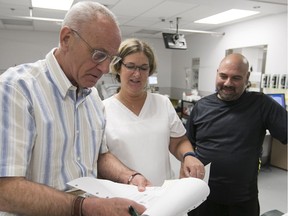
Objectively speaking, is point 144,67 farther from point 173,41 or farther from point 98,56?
point 173,41

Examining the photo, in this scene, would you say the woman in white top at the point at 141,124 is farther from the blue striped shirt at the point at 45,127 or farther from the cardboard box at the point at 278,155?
the cardboard box at the point at 278,155

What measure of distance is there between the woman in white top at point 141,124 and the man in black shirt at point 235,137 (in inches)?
14.7

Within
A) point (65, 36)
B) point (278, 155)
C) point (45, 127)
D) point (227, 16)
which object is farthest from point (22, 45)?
point (45, 127)

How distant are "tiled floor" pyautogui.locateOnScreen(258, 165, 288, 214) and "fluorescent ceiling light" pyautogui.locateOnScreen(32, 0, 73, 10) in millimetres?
4056

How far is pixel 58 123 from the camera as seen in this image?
0.85 m

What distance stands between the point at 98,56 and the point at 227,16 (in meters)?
4.91

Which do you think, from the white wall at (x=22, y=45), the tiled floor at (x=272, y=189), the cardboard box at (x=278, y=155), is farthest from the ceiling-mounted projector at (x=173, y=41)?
the white wall at (x=22, y=45)

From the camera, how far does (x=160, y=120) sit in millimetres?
1437

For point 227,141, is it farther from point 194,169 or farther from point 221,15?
point 221,15

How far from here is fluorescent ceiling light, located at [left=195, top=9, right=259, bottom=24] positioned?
15.5ft

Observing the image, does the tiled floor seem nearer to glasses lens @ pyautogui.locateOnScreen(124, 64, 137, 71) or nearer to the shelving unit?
the shelving unit

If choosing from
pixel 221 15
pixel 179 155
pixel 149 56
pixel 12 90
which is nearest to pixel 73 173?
pixel 12 90

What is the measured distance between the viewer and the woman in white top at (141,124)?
1352mm

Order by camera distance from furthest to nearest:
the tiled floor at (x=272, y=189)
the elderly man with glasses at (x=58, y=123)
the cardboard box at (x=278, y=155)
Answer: the cardboard box at (x=278, y=155), the tiled floor at (x=272, y=189), the elderly man with glasses at (x=58, y=123)
